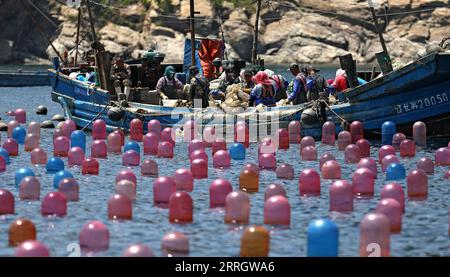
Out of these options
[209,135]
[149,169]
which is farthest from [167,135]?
[149,169]

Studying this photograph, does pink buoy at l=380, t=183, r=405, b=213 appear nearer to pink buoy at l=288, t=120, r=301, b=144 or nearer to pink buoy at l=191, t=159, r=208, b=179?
pink buoy at l=191, t=159, r=208, b=179

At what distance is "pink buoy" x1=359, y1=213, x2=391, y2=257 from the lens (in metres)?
17.4

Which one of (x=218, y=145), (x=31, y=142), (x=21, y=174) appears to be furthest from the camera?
(x=31, y=142)

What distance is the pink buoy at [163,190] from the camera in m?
22.0

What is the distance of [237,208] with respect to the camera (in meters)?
20.1

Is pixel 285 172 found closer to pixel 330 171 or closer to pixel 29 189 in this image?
pixel 330 171

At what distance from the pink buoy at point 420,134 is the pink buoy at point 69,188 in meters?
11.8

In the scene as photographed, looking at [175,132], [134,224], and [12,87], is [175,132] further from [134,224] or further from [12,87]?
[12,87]

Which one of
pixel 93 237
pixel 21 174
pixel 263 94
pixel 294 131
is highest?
pixel 263 94

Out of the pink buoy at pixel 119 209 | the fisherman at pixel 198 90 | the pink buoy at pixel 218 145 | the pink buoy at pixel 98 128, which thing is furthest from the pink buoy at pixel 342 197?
the fisherman at pixel 198 90

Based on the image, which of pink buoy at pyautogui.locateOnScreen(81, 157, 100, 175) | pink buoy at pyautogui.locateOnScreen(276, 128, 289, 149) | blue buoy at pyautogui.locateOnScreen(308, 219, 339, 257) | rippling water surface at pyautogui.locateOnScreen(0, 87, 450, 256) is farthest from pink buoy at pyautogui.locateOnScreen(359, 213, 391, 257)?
pink buoy at pyautogui.locateOnScreen(276, 128, 289, 149)

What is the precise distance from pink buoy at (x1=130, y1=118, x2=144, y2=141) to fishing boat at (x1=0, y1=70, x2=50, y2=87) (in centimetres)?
3910

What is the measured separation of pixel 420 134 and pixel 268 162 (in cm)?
571

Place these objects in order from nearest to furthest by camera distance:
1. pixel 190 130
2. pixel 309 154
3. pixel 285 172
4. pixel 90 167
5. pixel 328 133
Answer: pixel 285 172, pixel 90 167, pixel 309 154, pixel 328 133, pixel 190 130
